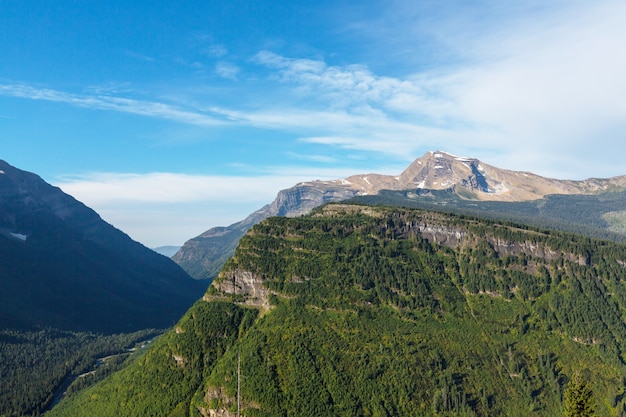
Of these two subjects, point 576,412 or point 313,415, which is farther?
point 313,415

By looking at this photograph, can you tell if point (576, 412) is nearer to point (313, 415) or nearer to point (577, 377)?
point (577, 377)

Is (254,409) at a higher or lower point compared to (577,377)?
lower

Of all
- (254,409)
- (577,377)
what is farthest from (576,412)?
(254,409)

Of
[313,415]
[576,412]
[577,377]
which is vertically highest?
[577,377]

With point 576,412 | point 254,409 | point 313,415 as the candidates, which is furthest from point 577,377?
point 254,409

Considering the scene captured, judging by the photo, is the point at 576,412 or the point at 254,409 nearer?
the point at 576,412

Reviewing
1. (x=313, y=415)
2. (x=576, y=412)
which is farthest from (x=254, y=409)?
(x=576, y=412)

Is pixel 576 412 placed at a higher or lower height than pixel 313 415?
higher

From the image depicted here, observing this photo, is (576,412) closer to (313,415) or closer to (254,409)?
(313,415)
